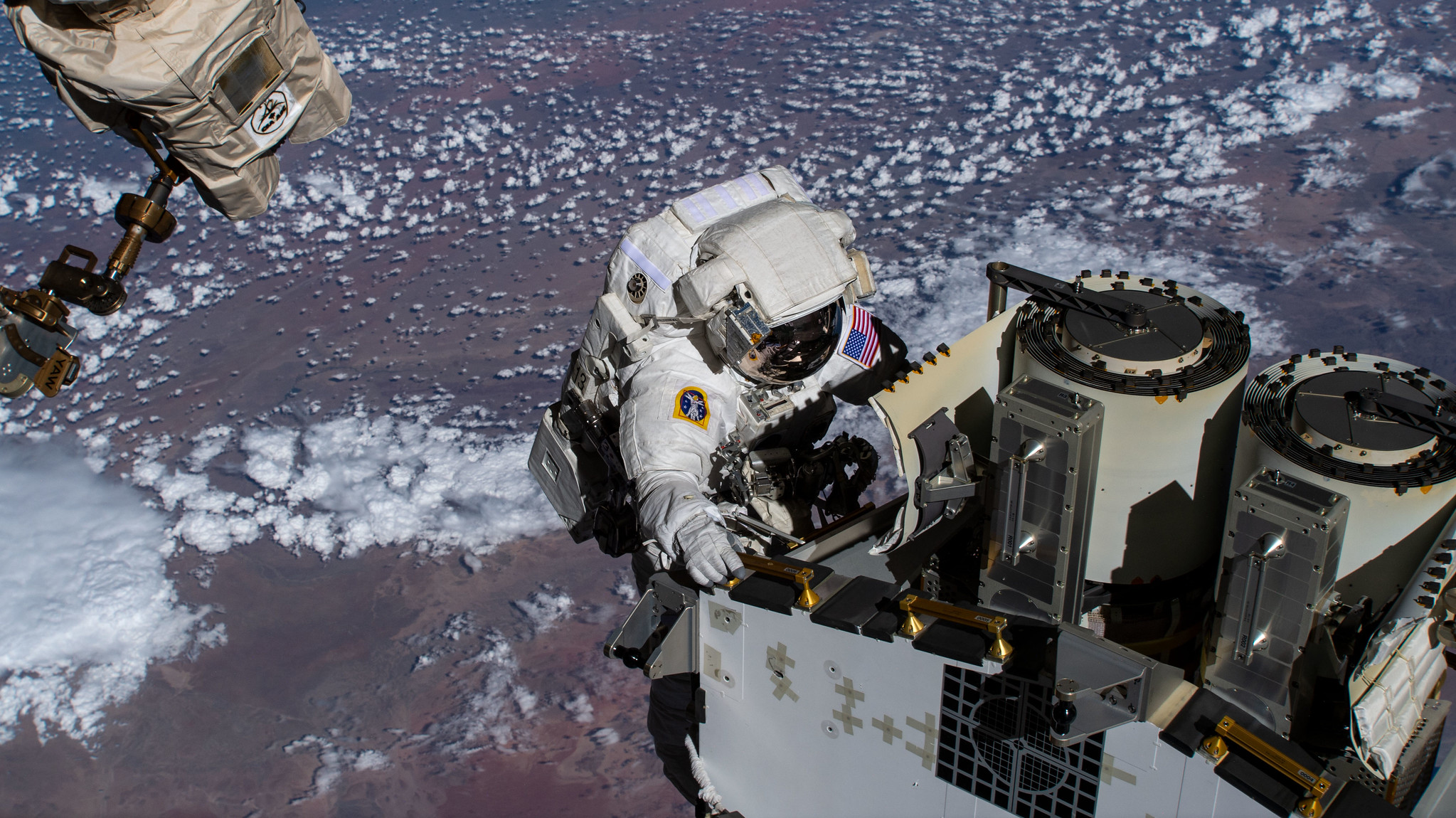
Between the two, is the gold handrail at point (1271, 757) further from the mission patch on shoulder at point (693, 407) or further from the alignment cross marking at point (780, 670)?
the mission patch on shoulder at point (693, 407)

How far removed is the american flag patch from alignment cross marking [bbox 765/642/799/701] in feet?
A: 8.07

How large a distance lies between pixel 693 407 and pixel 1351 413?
370 cm

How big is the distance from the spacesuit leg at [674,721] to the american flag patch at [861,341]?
2.03 m

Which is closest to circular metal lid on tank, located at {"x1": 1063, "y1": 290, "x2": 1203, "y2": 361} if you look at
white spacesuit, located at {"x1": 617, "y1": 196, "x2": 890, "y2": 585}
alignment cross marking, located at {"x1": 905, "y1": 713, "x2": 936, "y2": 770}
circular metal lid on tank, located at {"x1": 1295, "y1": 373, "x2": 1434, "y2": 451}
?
circular metal lid on tank, located at {"x1": 1295, "y1": 373, "x2": 1434, "y2": 451}

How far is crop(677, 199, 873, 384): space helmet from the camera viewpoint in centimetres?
625

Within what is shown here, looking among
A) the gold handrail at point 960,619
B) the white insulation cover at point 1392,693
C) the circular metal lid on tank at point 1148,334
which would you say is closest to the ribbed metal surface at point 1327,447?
the circular metal lid on tank at point 1148,334

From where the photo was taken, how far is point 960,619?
4.65 m

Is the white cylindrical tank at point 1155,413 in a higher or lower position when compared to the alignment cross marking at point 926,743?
higher

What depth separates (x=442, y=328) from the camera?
19.3 metres

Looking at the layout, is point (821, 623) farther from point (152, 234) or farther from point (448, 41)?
point (448, 41)

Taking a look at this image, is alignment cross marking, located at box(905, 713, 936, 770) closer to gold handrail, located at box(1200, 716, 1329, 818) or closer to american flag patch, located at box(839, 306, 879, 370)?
gold handrail, located at box(1200, 716, 1329, 818)

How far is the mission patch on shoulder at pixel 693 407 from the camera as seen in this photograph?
6.61 meters

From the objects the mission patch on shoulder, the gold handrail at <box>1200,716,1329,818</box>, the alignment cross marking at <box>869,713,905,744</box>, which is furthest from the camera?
the mission patch on shoulder

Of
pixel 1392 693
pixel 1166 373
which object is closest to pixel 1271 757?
pixel 1392 693
